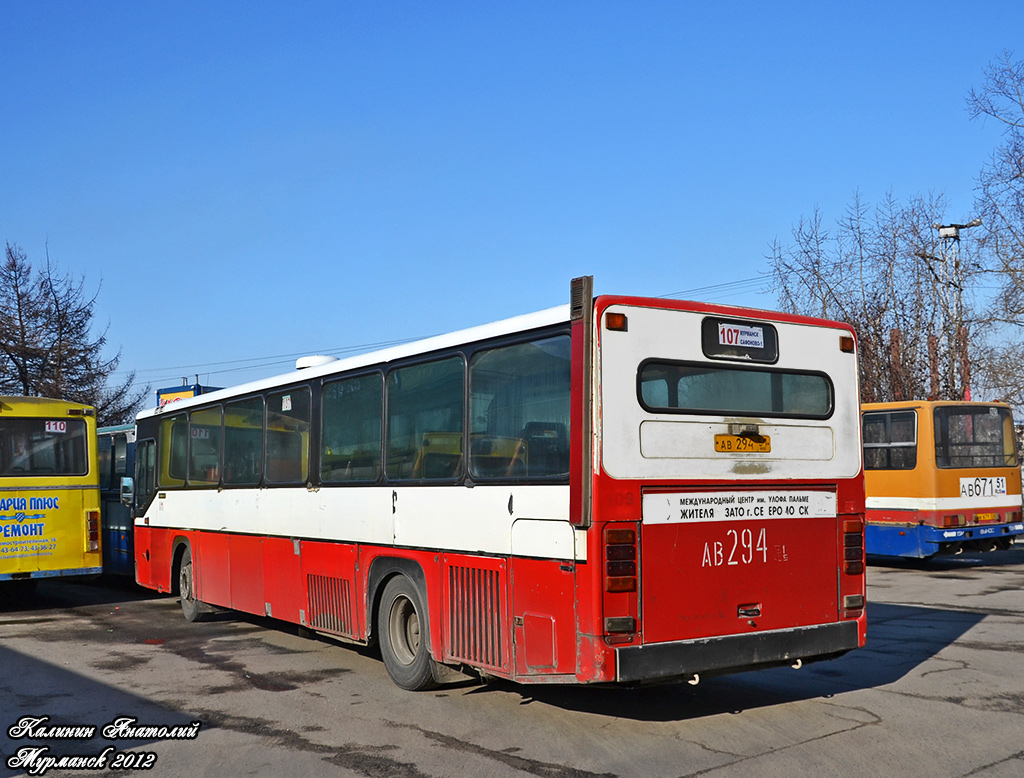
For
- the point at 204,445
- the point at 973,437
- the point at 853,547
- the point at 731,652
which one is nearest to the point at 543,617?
the point at 731,652

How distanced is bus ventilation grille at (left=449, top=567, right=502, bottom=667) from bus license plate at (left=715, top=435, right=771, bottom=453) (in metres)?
1.83

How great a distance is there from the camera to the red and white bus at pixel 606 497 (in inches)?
255

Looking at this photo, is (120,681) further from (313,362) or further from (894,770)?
(894,770)

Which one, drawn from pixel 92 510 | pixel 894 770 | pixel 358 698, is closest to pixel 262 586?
pixel 358 698

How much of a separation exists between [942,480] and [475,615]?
1248 centimetres

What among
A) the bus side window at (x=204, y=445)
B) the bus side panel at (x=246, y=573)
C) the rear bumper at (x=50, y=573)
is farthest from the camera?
the rear bumper at (x=50, y=573)

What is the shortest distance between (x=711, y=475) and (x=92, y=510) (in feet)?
37.4

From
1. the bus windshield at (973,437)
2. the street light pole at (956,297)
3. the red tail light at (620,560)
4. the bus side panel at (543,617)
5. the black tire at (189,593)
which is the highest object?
the street light pole at (956,297)

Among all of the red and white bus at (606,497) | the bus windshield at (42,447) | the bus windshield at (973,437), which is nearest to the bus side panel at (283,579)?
the red and white bus at (606,497)

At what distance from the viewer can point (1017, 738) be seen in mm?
6633

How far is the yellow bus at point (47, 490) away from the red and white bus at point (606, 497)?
24.2ft

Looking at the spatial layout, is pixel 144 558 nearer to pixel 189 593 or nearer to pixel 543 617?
pixel 189 593

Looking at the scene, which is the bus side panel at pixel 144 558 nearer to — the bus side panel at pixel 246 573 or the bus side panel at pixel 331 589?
the bus side panel at pixel 246 573

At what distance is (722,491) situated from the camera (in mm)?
6941
